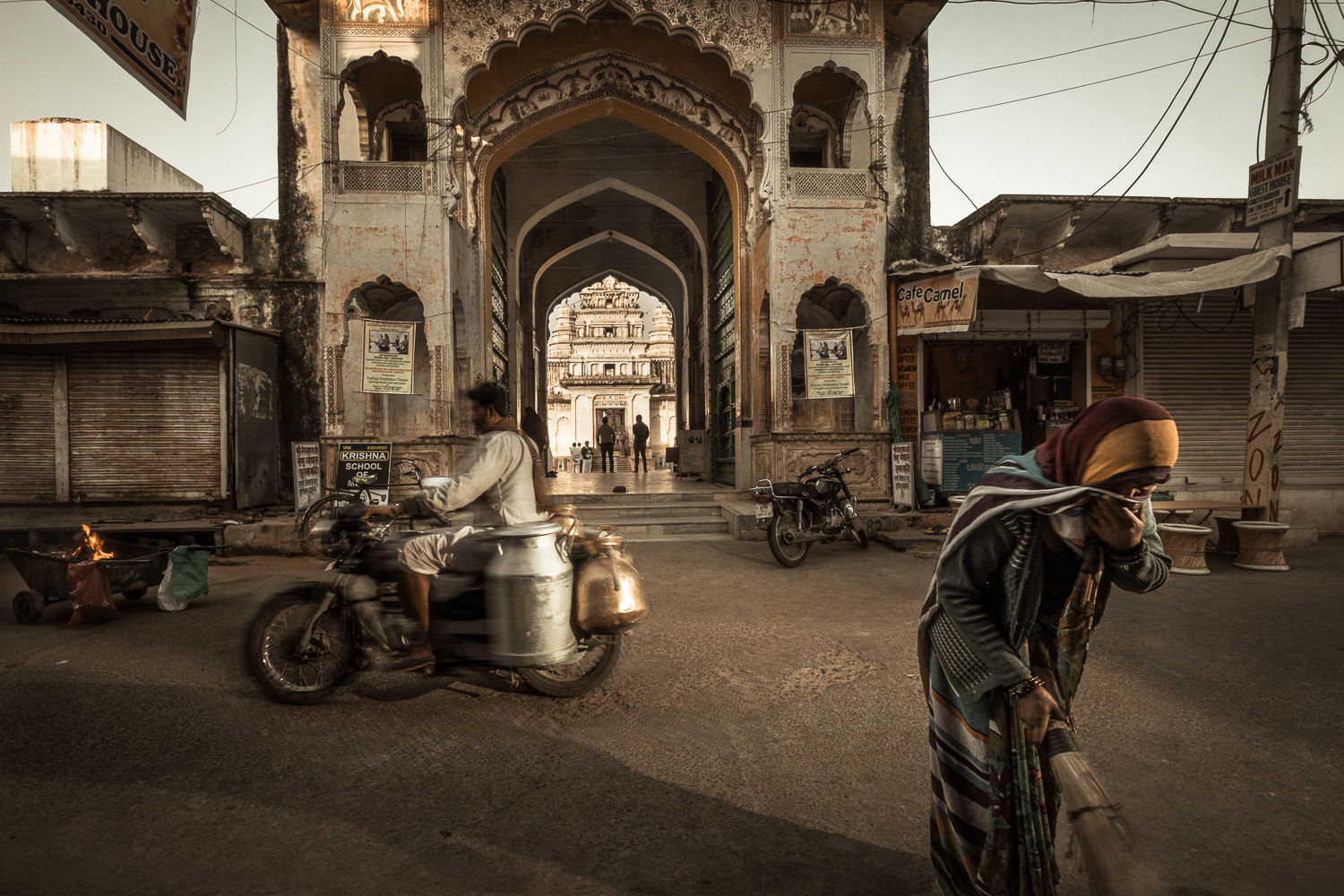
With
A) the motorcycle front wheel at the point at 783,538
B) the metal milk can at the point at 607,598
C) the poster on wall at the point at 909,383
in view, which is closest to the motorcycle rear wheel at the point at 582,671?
the metal milk can at the point at 607,598

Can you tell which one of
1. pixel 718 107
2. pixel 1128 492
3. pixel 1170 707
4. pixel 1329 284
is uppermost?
pixel 718 107

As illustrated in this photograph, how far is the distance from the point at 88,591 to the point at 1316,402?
564 inches

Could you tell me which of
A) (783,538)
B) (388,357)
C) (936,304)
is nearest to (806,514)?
(783,538)

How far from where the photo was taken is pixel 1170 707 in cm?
322

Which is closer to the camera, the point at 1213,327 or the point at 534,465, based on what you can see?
the point at 534,465

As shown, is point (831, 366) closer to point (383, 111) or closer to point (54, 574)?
point (383, 111)

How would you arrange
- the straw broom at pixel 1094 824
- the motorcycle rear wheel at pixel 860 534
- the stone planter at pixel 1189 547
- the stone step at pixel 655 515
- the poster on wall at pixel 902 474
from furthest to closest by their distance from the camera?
the poster on wall at pixel 902 474
the stone step at pixel 655 515
the motorcycle rear wheel at pixel 860 534
the stone planter at pixel 1189 547
the straw broom at pixel 1094 824

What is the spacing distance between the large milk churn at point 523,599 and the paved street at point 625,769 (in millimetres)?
333

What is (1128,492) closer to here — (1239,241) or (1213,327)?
(1239,241)

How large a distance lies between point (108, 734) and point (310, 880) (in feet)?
5.77

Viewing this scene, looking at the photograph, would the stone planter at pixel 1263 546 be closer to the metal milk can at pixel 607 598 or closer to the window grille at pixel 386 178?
the metal milk can at pixel 607 598

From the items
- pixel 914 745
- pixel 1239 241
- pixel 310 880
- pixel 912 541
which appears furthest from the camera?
pixel 1239 241

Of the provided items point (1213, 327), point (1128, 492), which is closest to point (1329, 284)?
point (1213, 327)

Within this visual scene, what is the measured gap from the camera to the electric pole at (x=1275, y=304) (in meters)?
6.75
